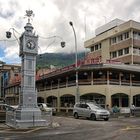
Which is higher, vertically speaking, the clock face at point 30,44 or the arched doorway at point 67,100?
the clock face at point 30,44

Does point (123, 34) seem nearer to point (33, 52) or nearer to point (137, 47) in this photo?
point (137, 47)

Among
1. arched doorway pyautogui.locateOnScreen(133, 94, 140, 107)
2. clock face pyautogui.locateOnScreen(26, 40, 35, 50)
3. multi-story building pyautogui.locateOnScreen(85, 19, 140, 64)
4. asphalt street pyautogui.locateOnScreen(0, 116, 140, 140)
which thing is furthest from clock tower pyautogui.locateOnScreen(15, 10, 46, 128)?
multi-story building pyautogui.locateOnScreen(85, 19, 140, 64)

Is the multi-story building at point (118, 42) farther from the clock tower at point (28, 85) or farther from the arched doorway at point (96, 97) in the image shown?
the clock tower at point (28, 85)

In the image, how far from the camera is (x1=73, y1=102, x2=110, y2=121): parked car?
33938mm

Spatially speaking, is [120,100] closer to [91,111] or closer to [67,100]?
[67,100]

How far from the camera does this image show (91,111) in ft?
114

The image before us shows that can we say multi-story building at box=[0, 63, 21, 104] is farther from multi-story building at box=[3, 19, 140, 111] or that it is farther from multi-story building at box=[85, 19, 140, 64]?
multi-story building at box=[85, 19, 140, 64]

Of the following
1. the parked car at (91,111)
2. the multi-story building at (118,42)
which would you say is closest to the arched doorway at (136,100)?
the multi-story building at (118,42)

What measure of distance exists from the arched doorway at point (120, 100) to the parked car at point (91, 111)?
11565 millimetres

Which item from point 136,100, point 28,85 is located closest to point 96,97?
point 136,100

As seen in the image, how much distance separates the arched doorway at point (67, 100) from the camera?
51.4 meters

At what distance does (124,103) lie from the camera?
49094 mm

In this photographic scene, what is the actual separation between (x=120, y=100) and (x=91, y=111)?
14.8 metres

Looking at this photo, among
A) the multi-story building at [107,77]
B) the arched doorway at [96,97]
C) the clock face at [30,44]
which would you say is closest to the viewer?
the clock face at [30,44]
